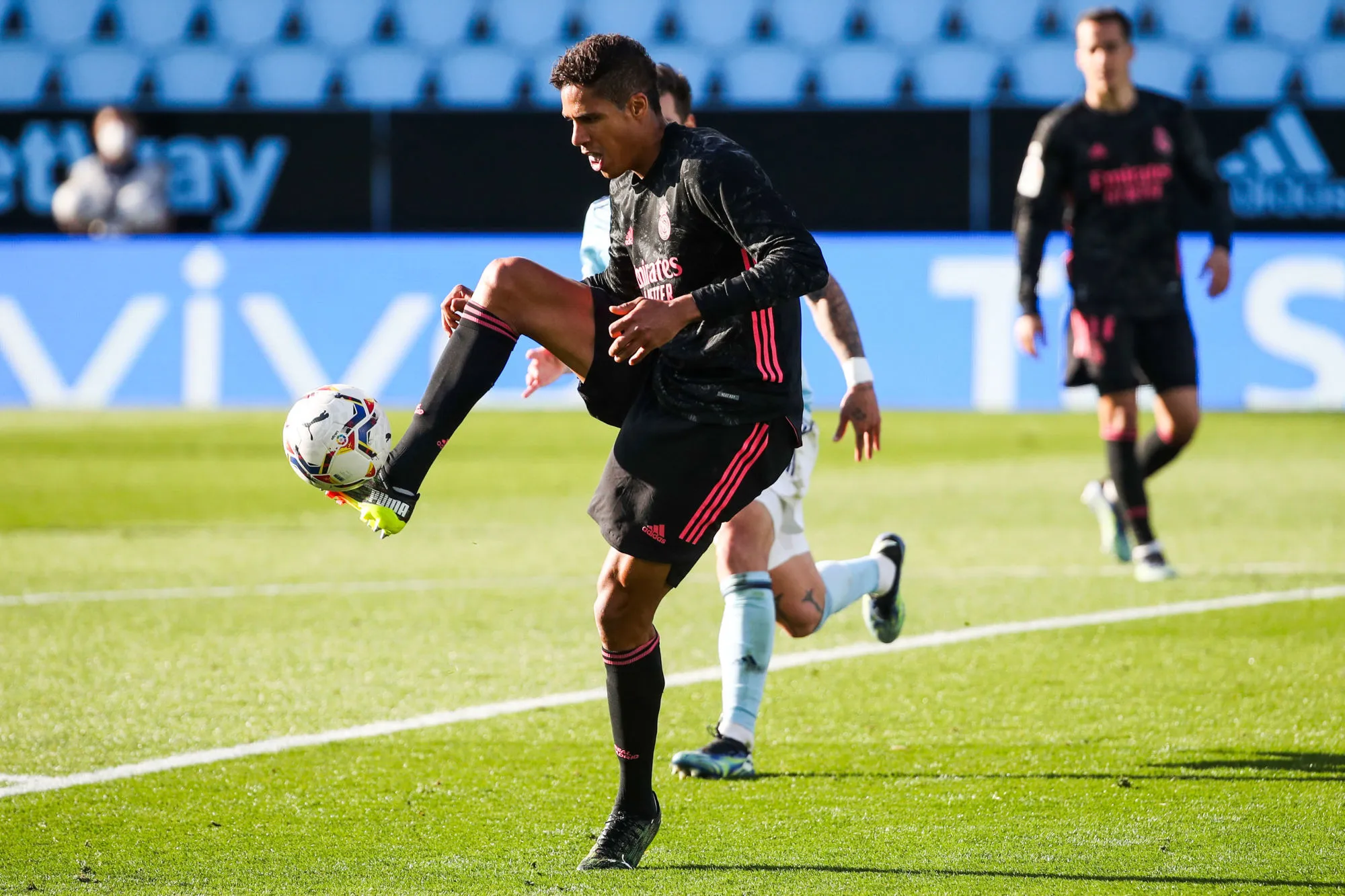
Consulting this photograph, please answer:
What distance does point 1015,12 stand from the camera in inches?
704

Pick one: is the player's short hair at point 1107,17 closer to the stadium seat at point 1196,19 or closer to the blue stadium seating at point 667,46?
the blue stadium seating at point 667,46

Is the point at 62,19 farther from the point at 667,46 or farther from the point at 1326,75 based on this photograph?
the point at 1326,75

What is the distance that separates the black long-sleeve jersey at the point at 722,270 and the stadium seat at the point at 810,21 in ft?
49.1

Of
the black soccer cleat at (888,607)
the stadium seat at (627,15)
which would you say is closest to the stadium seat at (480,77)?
the stadium seat at (627,15)

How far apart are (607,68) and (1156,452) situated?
4653 mm

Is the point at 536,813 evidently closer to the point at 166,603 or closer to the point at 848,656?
the point at 848,656

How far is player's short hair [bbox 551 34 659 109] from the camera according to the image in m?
3.55

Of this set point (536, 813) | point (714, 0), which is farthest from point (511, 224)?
point (536, 813)

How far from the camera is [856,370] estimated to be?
424 centimetres

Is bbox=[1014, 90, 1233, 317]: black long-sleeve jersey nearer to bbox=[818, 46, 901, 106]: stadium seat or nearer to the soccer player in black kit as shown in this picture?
the soccer player in black kit

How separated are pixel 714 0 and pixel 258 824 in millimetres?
15793

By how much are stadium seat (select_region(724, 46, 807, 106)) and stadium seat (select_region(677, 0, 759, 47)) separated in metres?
0.25

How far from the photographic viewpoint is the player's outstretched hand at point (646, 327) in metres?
3.27

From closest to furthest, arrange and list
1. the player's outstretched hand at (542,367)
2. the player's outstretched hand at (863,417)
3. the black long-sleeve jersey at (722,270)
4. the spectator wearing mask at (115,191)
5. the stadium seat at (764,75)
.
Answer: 1. the black long-sleeve jersey at (722,270)
2. the player's outstretched hand at (863,417)
3. the player's outstretched hand at (542,367)
4. the spectator wearing mask at (115,191)
5. the stadium seat at (764,75)
